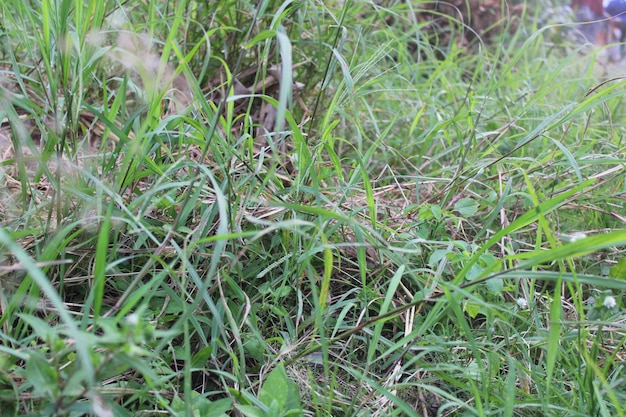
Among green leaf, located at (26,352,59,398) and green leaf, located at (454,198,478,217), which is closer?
green leaf, located at (26,352,59,398)

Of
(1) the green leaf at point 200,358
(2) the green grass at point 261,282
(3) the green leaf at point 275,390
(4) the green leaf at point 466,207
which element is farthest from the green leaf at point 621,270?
(1) the green leaf at point 200,358

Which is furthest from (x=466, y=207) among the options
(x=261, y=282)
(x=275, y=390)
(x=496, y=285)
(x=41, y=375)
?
(x=41, y=375)

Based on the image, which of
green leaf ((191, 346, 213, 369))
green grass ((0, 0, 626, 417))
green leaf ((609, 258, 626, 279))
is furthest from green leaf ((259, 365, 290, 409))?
green leaf ((609, 258, 626, 279))

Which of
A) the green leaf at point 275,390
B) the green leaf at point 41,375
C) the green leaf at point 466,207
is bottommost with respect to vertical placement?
the green leaf at point 275,390

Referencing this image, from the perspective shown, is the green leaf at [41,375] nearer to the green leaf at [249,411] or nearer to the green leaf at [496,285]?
the green leaf at [249,411]

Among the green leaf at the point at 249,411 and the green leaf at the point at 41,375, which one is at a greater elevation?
the green leaf at the point at 41,375

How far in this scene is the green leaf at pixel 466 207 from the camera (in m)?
1.23

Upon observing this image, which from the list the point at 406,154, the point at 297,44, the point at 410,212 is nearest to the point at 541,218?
the point at 410,212

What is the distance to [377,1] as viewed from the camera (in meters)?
2.26

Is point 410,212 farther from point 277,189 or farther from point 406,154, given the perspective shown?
point 406,154

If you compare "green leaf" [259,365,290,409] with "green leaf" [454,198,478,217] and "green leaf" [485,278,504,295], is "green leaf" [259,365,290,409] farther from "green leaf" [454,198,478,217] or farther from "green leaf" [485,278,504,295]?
"green leaf" [454,198,478,217]

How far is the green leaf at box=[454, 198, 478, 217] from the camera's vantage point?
123 centimetres

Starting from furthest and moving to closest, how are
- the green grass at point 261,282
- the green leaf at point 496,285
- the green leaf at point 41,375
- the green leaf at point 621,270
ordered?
the green leaf at point 621,270, the green leaf at point 496,285, the green grass at point 261,282, the green leaf at point 41,375

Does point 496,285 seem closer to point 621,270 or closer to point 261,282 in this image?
point 621,270
